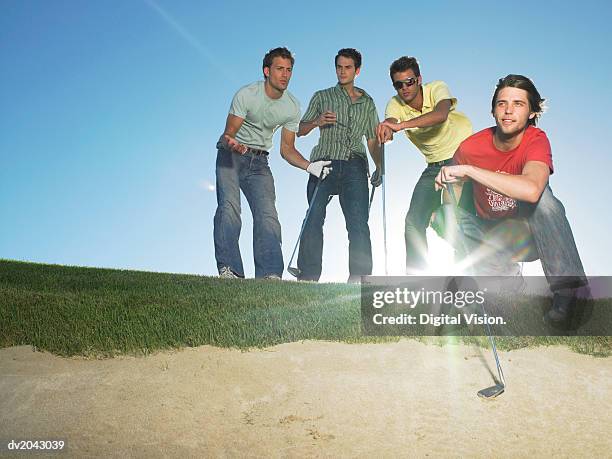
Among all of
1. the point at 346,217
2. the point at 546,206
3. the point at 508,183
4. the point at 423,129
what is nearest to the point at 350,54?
the point at 423,129

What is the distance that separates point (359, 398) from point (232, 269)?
4897 mm

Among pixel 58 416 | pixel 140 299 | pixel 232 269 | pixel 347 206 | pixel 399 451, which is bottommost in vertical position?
pixel 399 451

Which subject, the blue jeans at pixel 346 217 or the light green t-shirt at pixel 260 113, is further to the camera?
the light green t-shirt at pixel 260 113

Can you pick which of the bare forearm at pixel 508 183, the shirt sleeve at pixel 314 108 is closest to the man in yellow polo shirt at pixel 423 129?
the shirt sleeve at pixel 314 108

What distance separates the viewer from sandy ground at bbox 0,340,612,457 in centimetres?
435

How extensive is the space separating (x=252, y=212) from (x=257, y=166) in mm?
729

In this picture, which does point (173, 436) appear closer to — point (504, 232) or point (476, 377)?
point (476, 377)

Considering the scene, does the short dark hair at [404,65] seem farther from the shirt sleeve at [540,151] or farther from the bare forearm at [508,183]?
the bare forearm at [508,183]

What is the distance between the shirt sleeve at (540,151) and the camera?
227 inches

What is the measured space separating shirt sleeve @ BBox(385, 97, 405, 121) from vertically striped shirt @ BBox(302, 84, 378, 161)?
30.0 inches

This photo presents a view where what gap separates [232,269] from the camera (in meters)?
9.45

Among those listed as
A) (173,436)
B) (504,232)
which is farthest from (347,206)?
(173,436)

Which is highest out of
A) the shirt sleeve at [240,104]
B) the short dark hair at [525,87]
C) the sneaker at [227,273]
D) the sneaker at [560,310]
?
the shirt sleeve at [240,104]

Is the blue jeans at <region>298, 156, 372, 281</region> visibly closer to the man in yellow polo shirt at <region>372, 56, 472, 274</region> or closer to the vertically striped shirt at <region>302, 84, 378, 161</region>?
the vertically striped shirt at <region>302, 84, 378, 161</region>
